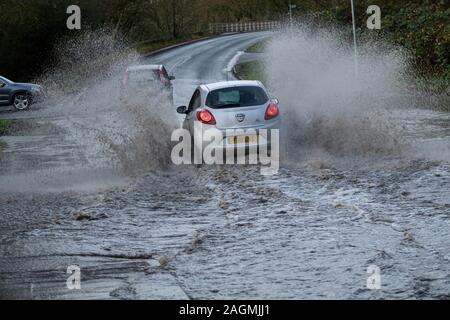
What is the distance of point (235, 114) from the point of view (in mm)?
16266

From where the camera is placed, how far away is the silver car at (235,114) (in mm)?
16188

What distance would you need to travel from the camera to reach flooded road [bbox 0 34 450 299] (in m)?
8.32

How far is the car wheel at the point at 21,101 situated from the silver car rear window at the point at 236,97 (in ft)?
70.2

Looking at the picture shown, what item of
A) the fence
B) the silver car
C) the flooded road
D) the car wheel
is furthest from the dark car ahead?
the fence

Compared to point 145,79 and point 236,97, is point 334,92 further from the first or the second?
point 236,97

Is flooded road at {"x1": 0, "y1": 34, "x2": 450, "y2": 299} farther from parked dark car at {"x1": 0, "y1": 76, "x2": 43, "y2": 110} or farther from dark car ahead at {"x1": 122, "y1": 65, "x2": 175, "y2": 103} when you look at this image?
parked dark car at {"x1": 0, "y1": 76, "x2": 43, "y2": 110}

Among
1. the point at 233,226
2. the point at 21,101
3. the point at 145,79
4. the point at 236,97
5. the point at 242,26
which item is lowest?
the point at 233,226

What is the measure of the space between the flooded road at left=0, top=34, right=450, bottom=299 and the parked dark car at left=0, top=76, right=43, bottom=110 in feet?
58.7

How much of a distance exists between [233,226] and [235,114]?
17.6 feet

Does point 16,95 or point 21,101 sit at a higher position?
point 16,95

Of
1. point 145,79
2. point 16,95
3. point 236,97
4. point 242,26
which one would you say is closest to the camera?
point 236,97

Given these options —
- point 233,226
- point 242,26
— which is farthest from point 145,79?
point 242,26
